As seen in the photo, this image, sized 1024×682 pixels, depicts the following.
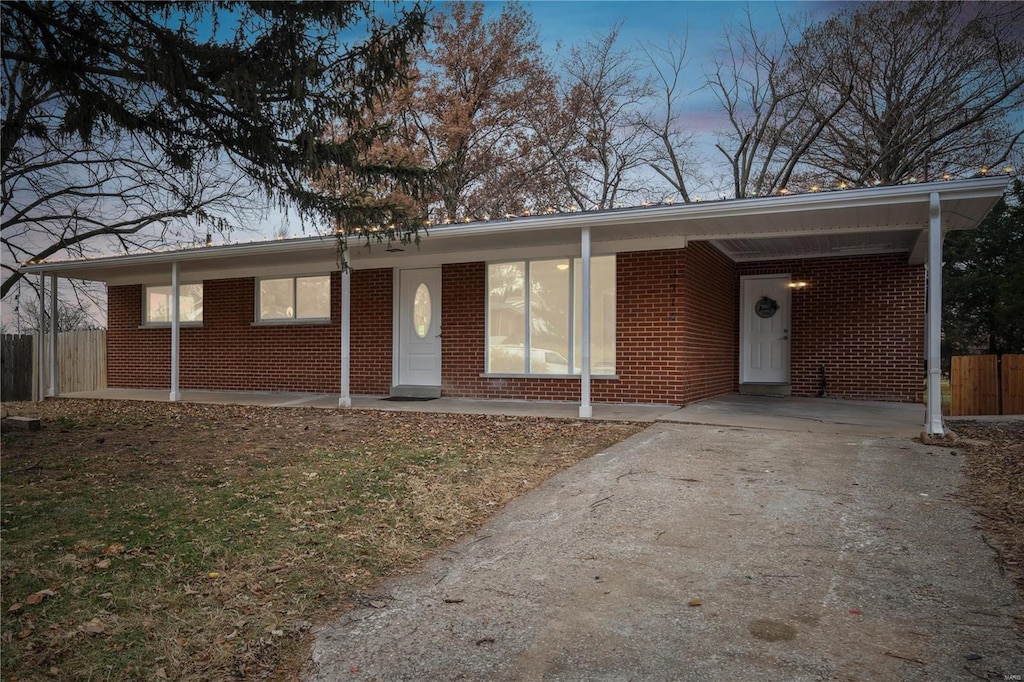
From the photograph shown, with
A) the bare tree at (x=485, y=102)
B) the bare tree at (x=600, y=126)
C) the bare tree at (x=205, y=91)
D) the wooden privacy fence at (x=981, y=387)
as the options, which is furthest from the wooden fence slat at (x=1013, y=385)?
the bare tree at (x=485, y=102)

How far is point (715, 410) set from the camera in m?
8.48

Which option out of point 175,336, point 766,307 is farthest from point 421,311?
point 766,307

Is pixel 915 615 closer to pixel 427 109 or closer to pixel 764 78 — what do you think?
pixel 427 109

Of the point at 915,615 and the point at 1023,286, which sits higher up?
the point at 1023,286

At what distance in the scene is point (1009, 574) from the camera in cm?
309

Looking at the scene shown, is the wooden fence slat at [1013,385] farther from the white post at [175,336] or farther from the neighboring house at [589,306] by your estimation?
the white post at [175,336]

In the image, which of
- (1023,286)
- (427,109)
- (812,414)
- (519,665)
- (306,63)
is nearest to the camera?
(519,665)

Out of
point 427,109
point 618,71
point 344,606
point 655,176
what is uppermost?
point 618,71

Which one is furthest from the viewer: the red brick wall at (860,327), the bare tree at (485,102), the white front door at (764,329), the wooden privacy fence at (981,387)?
the bare tree at (485,102)

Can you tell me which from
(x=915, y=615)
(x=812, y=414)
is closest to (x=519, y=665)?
(x=915, y=615)

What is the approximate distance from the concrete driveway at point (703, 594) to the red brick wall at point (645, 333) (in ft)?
14.2

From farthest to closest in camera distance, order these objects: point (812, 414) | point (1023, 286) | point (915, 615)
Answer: point (1023, 286)
point (812, 414)
point (915, 615)

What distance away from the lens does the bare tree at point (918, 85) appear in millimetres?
15641

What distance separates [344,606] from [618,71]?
64.0ft
